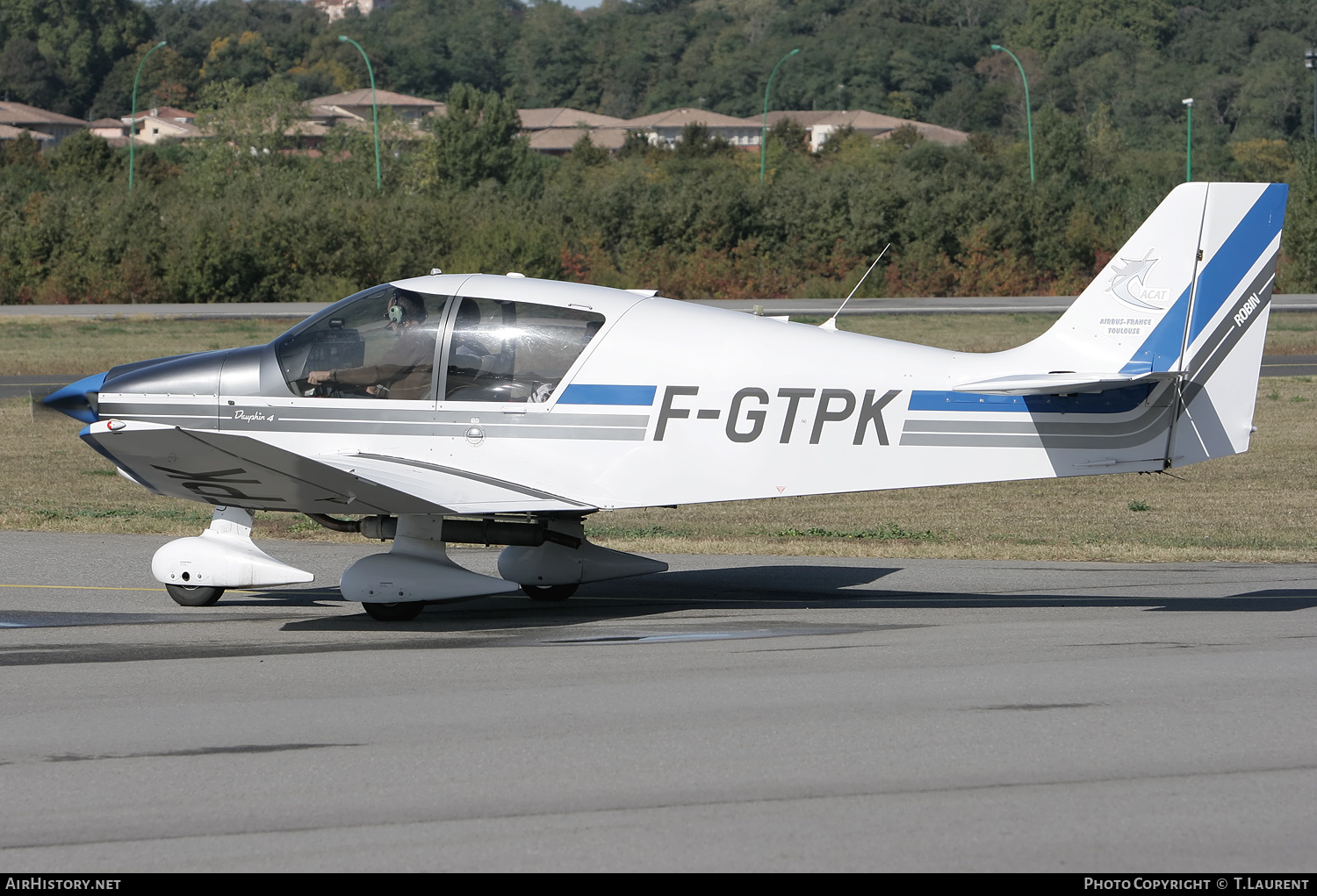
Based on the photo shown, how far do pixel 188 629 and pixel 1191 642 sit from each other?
21.4ft

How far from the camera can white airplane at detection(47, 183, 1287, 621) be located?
9.34 metres

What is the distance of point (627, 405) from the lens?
971cm

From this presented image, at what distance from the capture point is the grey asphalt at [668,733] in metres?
5.29

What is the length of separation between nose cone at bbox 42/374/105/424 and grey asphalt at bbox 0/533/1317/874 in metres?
1.42

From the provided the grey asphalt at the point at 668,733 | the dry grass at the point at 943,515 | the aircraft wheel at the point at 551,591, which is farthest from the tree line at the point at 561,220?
the grey asphalt at the point at 668,733

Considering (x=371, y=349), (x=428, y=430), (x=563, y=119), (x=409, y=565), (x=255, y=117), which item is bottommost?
(x=409, y=565)

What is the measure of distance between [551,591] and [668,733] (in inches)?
168

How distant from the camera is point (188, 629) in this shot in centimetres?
954

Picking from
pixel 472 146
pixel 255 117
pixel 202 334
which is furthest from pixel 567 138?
pixel 202 334

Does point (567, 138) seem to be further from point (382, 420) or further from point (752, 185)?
point (382, 420)

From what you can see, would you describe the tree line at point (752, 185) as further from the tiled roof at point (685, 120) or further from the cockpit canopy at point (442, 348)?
the cockpit canopy at point (442, 348)

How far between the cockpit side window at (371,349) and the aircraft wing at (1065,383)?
3819mm

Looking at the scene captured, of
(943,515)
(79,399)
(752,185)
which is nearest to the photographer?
(79,399)

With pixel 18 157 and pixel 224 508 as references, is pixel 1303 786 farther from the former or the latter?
pixel 18 157
